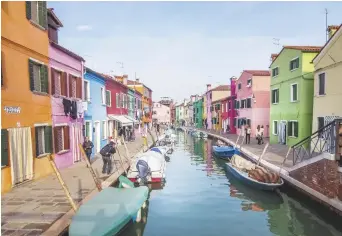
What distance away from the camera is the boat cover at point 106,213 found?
7303 mm

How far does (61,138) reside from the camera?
15.9 metres

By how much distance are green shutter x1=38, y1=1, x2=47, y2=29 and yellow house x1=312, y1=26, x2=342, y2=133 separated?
15.5 meters

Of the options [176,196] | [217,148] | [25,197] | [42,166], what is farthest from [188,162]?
[25,197]

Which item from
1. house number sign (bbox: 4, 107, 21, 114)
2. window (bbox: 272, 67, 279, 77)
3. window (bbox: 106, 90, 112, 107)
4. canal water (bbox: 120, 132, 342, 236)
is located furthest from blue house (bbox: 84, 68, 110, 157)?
window (bbox: 272, 67, 279, 77)

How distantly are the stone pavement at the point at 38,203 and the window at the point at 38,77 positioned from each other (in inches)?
167

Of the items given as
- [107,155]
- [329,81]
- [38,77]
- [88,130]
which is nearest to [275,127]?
[329,81]

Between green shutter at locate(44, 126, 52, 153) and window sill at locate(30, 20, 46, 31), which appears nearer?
window sill at locate(30, 20, 46, 31)

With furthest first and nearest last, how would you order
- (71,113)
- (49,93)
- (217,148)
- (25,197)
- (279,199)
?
(217,148) → (71,113) → (49,93) → (279,199) → (25,197)

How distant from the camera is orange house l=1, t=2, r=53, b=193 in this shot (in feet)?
35.0

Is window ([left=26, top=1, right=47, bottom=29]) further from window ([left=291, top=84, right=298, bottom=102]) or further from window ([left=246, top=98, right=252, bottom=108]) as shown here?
window ([left=246, top=98, right=252, bottom=108])

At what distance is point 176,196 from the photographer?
13906 mm

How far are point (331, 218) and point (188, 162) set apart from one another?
47.5ft

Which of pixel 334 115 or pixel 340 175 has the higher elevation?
pixel 334 115

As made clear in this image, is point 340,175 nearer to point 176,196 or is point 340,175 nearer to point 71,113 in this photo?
point 176,196
